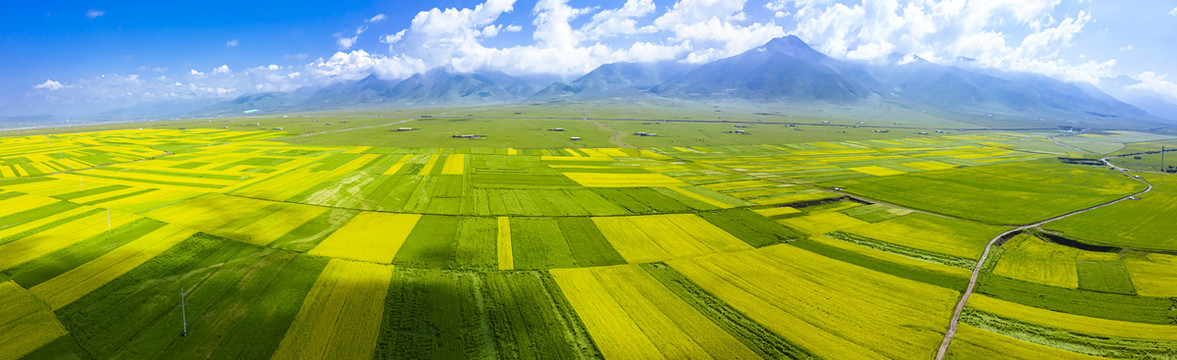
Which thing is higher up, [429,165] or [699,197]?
[429,165]

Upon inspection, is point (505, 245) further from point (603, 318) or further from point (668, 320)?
point (668, 320)

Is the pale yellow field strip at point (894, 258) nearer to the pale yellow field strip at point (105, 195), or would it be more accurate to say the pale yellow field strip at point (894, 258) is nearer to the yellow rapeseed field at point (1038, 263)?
the yellow rapeseed field at point (1038, 263)

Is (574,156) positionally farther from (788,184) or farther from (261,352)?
(261,352)

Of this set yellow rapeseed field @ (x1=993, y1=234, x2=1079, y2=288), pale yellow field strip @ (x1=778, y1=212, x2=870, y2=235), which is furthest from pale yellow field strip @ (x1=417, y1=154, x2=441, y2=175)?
yellow rapeseed field @ (x1=993, y1=234, x2=1079, y2=288)

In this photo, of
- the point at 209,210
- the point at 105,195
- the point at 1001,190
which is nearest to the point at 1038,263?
the point at 1001,190

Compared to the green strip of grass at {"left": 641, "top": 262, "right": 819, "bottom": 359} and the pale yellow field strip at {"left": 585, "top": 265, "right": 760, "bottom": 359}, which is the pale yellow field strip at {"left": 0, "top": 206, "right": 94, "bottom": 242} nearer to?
the pale yellow field strip at {"left": 585, "top": 265, "right": 760, "bottom": 359}

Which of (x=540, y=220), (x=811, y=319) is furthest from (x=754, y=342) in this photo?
(x=540, y=220)

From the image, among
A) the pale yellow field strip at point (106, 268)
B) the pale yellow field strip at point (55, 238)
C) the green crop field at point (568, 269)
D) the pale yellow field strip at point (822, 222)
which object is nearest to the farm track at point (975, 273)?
the green crop field at point (568, 269)
